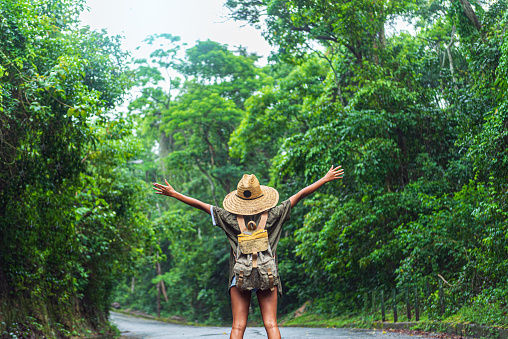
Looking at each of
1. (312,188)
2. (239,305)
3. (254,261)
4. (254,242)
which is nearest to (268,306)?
(239,305)

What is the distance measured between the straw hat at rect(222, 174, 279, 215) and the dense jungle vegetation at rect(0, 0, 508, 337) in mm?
4101

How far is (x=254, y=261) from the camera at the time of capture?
15.3 feet

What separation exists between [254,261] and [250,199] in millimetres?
632

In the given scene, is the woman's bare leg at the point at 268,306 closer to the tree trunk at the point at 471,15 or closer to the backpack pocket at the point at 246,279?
the backpack pocket at the point at 246,279

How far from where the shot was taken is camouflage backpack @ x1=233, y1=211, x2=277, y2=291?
15.1 feet

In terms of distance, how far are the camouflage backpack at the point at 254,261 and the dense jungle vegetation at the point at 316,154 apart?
4504 millimetres

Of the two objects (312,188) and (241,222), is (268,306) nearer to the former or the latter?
(241,222)

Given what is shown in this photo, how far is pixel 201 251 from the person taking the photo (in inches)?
1384

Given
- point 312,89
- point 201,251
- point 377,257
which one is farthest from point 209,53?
point 377,257

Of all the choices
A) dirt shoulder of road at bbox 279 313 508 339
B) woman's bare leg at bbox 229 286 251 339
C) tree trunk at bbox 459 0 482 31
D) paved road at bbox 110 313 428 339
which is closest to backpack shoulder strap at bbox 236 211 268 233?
woman's bare leg at bbox 229 286 251 339

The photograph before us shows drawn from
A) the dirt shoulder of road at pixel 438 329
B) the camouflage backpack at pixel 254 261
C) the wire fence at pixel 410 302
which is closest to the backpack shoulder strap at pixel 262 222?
the camouflage backpack at pixel 254 261

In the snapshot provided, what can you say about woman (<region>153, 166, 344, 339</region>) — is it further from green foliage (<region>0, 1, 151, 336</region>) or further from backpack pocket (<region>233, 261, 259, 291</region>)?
green foliage (<region>0, 1, 151, 336</region>)

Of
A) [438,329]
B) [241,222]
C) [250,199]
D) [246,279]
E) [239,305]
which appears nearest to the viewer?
[246,279]

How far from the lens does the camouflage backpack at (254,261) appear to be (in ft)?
15.1
